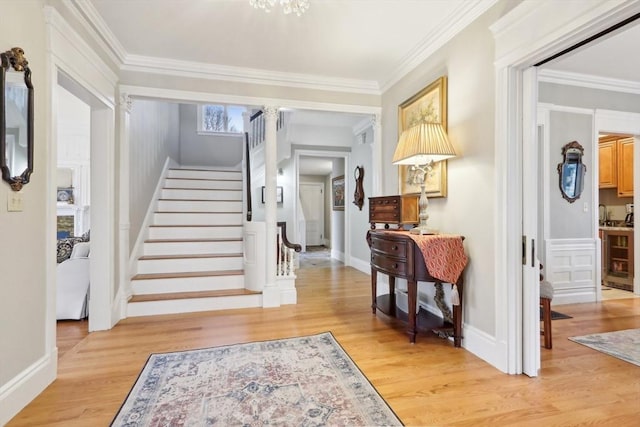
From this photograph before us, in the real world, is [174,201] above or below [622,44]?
below

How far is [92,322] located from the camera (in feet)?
9.38

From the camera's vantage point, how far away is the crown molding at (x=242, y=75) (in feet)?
10.5

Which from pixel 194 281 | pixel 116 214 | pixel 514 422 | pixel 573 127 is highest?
pixel 573 127

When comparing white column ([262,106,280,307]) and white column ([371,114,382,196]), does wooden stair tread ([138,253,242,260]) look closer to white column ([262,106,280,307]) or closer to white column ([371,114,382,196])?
white column ([262,106,280,307])

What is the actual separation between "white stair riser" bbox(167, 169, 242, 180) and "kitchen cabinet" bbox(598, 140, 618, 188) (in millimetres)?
5985

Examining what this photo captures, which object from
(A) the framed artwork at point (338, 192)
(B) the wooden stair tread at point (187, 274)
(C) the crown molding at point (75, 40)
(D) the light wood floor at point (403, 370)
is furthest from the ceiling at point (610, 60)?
(A) the framed artwork at point (338, 192)

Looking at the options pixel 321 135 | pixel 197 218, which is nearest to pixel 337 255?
pixel 321 135

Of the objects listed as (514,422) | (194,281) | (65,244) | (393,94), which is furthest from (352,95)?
(65,244)

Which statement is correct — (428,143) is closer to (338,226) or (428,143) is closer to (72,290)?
(72,290)

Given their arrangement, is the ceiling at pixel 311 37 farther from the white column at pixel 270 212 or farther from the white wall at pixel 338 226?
the white wall at pixel 338 226

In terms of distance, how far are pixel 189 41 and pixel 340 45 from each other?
54.0 inches

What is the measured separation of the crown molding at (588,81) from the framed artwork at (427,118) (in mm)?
1562

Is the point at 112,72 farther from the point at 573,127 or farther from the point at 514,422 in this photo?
the point at 573,127

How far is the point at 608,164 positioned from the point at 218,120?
712cm
